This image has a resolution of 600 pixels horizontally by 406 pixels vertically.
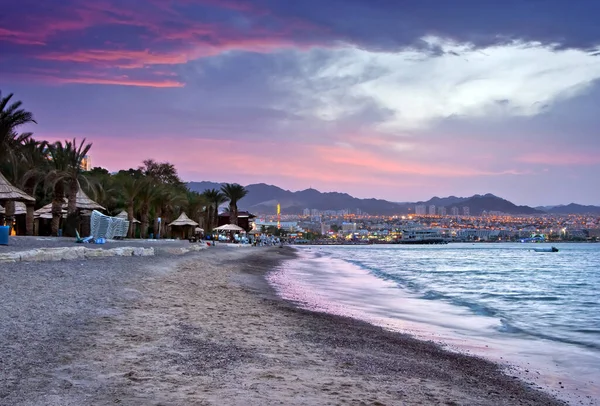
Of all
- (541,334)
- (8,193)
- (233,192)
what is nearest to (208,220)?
(233,192)

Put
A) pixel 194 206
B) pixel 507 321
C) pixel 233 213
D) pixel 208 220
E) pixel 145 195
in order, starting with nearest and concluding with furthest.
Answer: pixel 507 321 < pixel 145 195 < pixel 194 206 < pixel 233 213 < pixel 208 220

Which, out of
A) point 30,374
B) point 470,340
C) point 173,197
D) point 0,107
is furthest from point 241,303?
point 173,197

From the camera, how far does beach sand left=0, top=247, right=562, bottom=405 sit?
5.07 metres

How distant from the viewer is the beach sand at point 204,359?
16.6 ft

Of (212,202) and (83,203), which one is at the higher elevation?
(212,202)

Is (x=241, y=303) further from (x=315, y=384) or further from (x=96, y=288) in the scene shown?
(x=315, y=384)

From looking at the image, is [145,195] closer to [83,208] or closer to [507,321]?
[83,208]

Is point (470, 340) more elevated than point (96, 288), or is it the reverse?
point (96, 288)

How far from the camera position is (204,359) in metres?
6.41

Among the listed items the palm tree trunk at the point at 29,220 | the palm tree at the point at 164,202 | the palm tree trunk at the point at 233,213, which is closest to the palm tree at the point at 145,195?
the palm tree at the point at 164,202

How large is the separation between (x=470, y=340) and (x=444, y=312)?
4914 millimetres

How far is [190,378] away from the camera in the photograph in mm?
5523

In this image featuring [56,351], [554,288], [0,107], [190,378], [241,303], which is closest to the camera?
[190,378]

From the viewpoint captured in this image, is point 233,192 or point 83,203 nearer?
point 83,203
